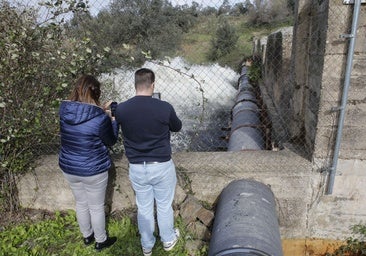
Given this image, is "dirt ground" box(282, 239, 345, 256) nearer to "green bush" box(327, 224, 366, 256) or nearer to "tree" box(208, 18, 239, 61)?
"green bush" box(327, 224, 366, 256)

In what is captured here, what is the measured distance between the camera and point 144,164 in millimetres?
2777

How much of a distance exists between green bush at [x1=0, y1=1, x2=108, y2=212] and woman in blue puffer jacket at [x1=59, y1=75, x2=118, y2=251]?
731mm

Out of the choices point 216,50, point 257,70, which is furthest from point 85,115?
point 216,50

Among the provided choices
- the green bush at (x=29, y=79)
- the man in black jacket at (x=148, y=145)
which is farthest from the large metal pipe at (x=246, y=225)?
the green bush at (x=29, y=79)

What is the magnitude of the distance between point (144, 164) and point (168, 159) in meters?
0.24

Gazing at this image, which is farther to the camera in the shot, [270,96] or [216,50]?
[216,50]

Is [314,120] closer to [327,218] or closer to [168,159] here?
[327,218]

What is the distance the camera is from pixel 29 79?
11.4ft

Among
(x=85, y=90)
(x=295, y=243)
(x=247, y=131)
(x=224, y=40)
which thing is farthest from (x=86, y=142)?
(x=224, y=40)

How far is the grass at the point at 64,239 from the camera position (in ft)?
10.8

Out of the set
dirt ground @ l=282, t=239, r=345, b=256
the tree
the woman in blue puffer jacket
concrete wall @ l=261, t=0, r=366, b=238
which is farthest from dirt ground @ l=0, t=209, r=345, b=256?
the tree

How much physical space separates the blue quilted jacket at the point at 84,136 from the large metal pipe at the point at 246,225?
4.30ft

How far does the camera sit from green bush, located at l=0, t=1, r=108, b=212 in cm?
322

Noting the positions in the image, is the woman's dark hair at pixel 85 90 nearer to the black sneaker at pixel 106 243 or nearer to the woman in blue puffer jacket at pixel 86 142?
the woman in blue puffer jacket at pixel 86 142
